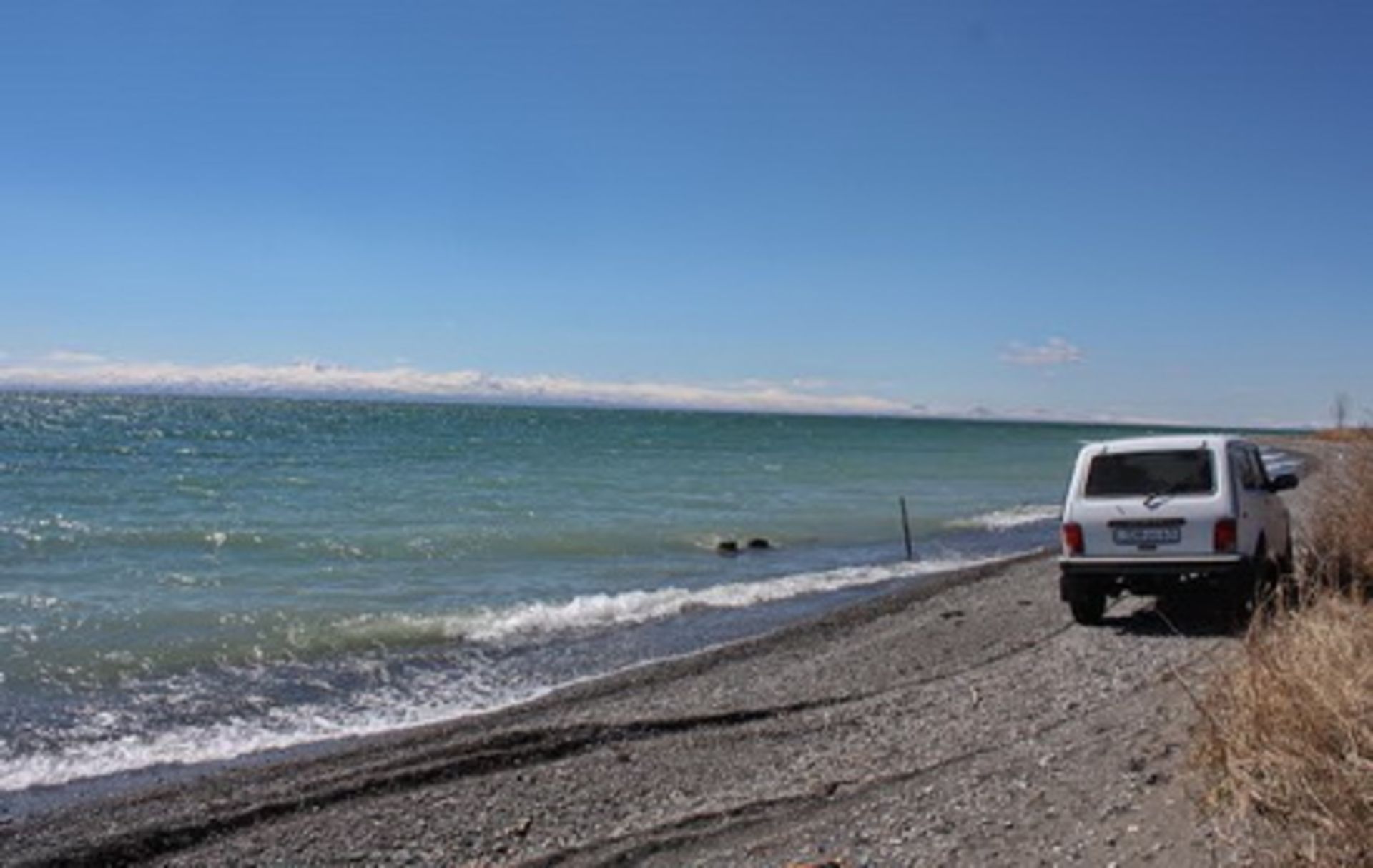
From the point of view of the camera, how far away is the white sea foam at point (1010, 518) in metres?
27.3

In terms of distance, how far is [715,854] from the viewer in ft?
17.5

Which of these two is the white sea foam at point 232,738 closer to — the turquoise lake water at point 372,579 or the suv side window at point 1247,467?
the turquoise lake water at point 372,579

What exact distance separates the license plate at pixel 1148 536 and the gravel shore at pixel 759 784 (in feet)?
2.98

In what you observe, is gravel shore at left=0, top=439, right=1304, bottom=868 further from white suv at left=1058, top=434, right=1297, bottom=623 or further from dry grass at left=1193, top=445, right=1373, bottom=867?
white suv at left=1058, top=434, right=1297, bottom=623

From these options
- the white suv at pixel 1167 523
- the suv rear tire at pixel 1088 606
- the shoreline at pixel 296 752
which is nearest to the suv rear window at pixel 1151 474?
the white suv at pixel 1167 523

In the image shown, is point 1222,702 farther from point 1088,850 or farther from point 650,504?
point 650,504

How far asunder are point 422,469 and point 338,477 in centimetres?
590

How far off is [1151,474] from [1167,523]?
65 centimetres

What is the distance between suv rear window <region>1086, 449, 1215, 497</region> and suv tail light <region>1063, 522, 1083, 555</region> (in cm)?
42

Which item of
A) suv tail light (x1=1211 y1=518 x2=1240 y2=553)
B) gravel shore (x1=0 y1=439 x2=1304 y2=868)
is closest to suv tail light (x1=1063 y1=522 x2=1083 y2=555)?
gravel shore (x1=0 y1=439 x2=1304 y2=868)

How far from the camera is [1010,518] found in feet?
96.7

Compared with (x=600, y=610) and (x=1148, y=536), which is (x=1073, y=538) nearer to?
(x=1148, y=536)

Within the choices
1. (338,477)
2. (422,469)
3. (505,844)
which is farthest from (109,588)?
(422,469)

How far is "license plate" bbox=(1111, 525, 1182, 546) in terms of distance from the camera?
9570 millimetres
